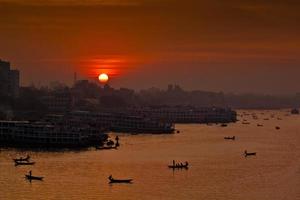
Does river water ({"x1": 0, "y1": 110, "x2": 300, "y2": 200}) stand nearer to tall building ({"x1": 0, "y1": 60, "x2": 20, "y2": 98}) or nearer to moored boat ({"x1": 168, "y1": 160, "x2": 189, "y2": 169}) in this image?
moored boat ({"x1": 168, "y1": 160, "x2": 189, "y2": 169})

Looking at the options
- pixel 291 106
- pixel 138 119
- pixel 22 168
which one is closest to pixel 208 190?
pixel 22 168

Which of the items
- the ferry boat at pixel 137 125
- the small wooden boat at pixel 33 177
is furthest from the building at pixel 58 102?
the small wooden boat at pixel 33 177

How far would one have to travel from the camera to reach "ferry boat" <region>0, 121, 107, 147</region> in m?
35.2

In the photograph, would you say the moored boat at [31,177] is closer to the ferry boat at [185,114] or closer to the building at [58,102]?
the ferry boat at [185,114]

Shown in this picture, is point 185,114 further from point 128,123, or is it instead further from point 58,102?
point 128,123

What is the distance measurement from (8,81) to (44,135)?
121 feet

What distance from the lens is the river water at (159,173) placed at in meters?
21.7

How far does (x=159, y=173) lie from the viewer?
26.0 metres

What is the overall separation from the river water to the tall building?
3261 cm

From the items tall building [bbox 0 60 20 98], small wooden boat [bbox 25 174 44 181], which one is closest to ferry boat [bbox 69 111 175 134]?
tall building [bbox 0 60 20 98]

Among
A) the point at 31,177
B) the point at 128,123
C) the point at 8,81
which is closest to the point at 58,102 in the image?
the point at 8,81

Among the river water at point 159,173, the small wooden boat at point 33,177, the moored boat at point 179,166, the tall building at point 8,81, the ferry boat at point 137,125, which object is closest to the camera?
the river water at point 159,173

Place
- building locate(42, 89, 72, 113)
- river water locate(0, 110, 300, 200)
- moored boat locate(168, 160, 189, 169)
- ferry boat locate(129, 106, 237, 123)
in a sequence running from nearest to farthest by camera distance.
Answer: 1. river water locate(0, 110, 300, 200)
2. moored boat locate(168, 160, 189, 169)
3. ferry boat locate(129, 106, 237, 123)
4. building locate(42, 89, 72, 113)

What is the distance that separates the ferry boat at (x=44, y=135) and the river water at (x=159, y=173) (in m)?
1.55
